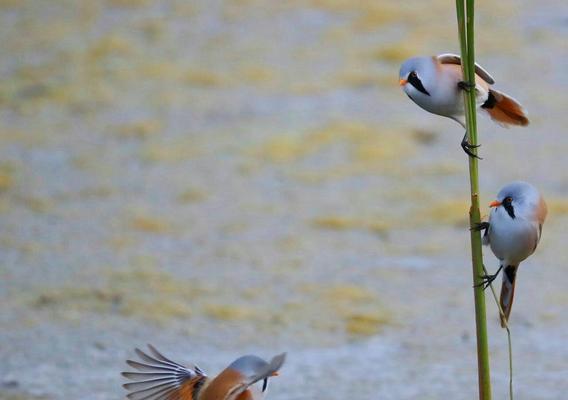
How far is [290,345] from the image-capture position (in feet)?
9.91

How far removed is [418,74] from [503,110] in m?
0.19

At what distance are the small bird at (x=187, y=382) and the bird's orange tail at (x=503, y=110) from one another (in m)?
0.47

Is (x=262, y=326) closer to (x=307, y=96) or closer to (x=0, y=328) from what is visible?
(x=0, y=328)

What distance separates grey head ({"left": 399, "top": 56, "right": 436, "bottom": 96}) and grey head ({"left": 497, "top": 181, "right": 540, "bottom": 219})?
173mm

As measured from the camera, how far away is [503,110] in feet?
5.64

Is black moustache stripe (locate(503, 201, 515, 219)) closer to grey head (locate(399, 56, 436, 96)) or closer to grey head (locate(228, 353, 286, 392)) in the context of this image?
grey head (locate(399, 56, 436, 96))

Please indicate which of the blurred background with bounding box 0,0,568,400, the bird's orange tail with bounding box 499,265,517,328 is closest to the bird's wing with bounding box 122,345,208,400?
the bird's orange tail with bounding box 499,265,517,328

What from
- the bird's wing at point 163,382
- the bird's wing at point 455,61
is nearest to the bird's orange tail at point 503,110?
the bird's wing at point 455,61

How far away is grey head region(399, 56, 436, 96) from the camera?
1568 millimetres

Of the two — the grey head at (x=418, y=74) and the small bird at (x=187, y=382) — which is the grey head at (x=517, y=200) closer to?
the grey head at (x=418, y=74)

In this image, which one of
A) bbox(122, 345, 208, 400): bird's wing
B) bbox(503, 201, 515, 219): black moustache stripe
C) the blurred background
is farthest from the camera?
the blurred background

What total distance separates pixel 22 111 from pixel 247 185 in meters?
1.09

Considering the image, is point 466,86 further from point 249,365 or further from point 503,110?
point 249,365

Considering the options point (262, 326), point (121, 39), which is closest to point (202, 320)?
point (262, 326)
